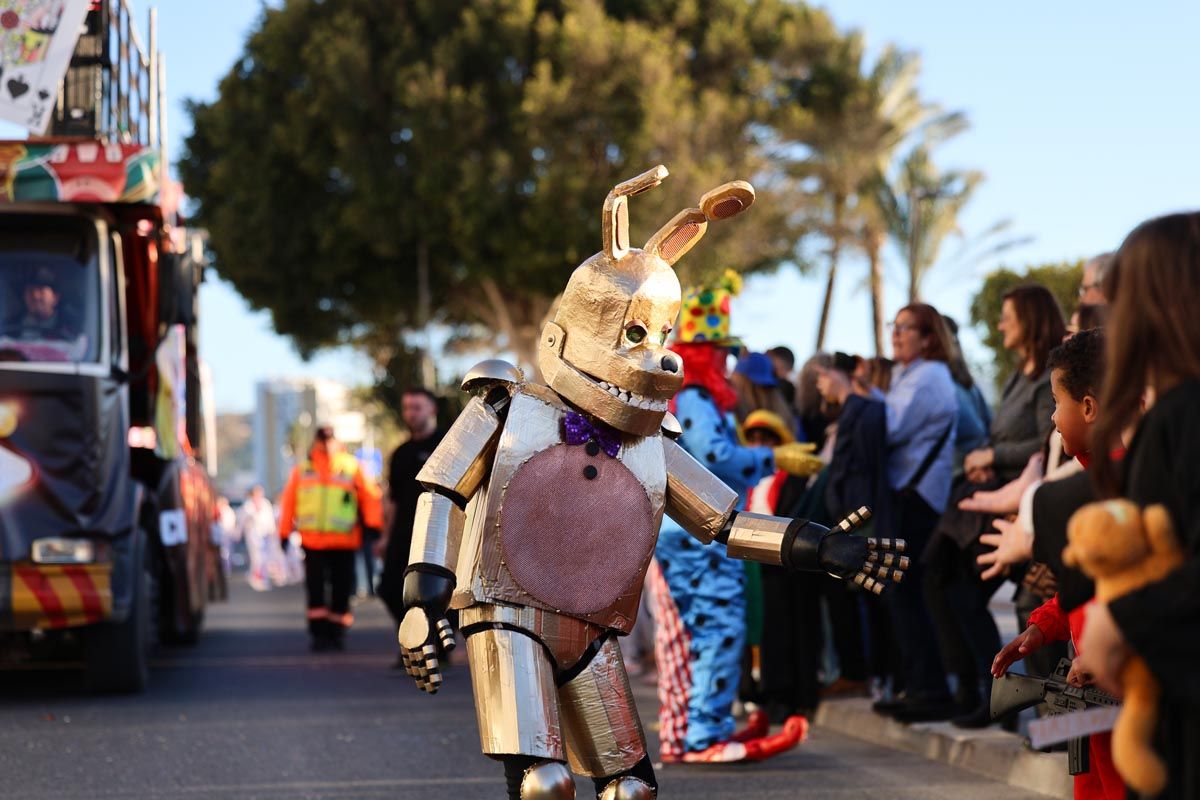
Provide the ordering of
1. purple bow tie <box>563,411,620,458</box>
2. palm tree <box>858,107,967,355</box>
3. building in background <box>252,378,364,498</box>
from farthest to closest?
building in background <box>252,378,364,498</box>, palm tree <box>858,107,967,355</box>, purple bow tie <box>563,411,620,458</box>

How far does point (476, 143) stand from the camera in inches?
1207

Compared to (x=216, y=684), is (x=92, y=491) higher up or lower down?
higher up

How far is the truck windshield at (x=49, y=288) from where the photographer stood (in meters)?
10.3

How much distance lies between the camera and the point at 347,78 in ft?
101

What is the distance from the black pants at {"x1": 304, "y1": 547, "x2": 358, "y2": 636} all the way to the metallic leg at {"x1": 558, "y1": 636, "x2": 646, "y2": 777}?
31.6 feet

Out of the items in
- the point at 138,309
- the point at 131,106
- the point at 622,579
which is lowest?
the point at 622,579

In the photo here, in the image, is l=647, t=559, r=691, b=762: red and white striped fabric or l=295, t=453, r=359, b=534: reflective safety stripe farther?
l=295, t=453, r=359, b=534: reflective safety stripe

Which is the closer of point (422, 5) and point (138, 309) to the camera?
point (138, 309)

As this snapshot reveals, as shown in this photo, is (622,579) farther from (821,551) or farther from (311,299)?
(311,299)

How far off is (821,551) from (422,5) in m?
27.1

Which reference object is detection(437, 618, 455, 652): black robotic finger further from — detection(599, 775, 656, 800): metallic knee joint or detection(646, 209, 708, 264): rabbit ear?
detection(646, 209, 708, 264): rabbit ear

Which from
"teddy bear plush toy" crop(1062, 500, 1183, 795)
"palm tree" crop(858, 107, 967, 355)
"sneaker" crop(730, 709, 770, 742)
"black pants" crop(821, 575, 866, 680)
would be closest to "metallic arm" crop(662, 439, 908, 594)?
"teddy bear plush toy" crop(1062, 500, 1183, 795)

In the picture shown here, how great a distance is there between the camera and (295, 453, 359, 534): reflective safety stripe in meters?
14.5

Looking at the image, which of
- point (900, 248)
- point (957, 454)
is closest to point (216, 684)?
point (957, 454)
